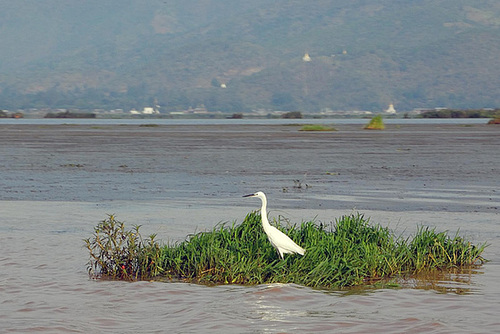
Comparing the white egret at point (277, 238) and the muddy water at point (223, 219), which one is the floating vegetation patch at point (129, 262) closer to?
the muddy water at point (223, 219)

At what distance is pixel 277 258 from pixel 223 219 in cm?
617

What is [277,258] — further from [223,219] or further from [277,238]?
[223,219]

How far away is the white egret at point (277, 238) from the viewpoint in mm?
13625

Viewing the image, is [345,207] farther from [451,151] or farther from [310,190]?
[451,151]

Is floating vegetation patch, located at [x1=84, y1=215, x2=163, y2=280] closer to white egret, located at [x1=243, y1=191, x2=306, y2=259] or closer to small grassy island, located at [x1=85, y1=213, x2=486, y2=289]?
small grassy island, located at [x1=85, y1=213, x2=486, y2=289]

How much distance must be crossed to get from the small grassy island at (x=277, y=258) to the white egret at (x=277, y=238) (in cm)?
25

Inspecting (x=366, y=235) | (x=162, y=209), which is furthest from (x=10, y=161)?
(x=366, y=235)

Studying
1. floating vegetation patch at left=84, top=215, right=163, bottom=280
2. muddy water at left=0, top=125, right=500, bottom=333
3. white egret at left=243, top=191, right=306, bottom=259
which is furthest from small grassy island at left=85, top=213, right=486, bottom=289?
muddy water at left=0, top=125, right=500, bottom=333

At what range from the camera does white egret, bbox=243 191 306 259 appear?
13625 mm

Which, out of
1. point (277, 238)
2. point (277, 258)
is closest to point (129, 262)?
point (277, 258)

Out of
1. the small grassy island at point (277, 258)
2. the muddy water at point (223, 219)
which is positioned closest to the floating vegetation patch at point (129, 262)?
the small grassy island at point (277, 258)

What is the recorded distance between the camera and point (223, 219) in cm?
2050

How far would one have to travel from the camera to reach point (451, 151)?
51.6m

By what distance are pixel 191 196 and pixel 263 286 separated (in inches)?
494
